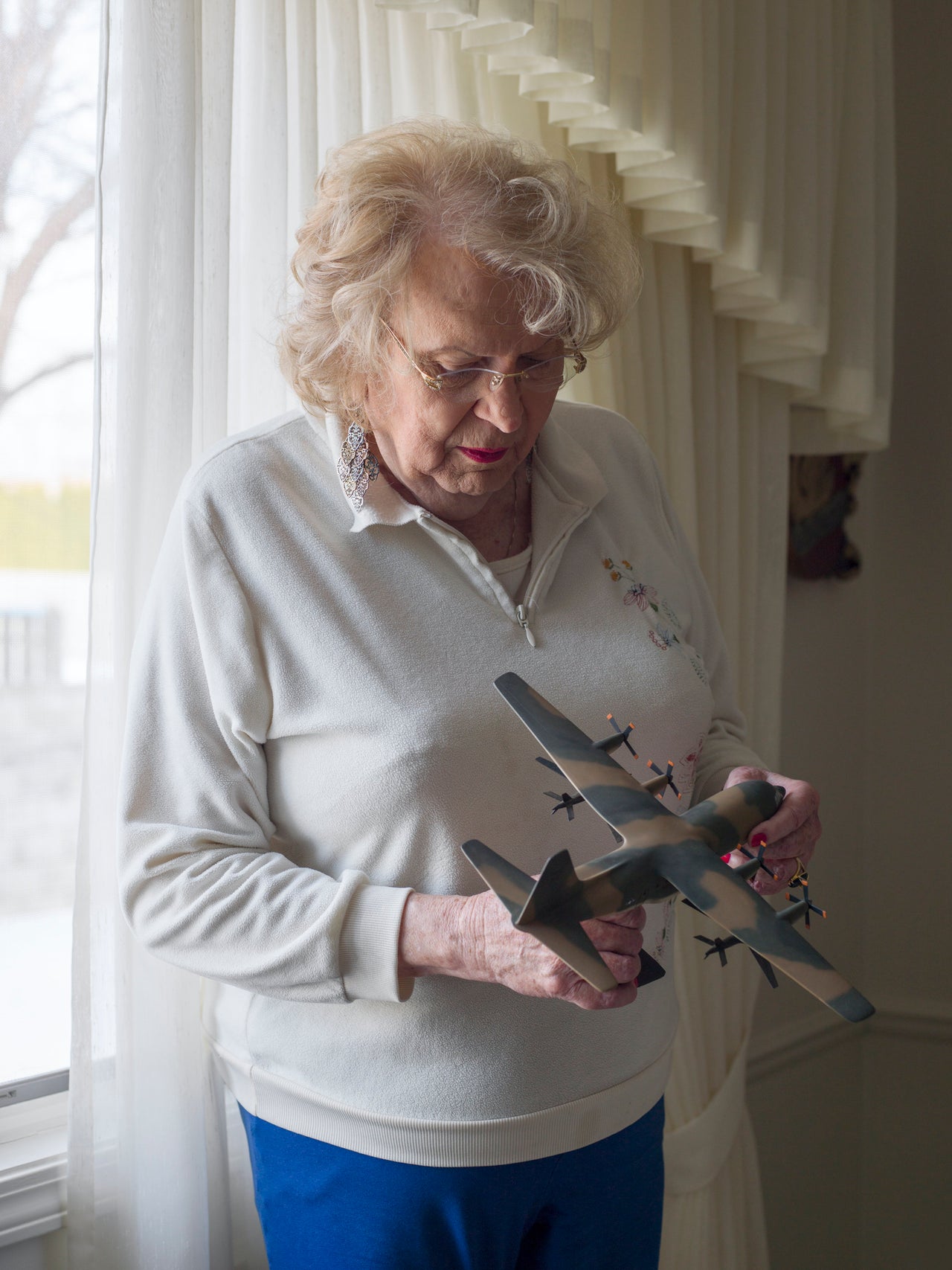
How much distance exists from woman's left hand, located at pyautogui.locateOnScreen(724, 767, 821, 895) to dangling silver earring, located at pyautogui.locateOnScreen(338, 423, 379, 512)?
47cm

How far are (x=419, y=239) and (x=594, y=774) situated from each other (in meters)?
0.54

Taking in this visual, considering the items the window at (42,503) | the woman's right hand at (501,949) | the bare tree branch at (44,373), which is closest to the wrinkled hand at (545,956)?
the woman's right hand at (501,949)

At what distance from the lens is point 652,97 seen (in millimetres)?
1555

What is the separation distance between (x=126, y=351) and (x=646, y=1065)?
3.30 ft

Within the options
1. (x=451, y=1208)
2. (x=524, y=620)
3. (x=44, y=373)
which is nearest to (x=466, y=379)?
(x=524, y=620)

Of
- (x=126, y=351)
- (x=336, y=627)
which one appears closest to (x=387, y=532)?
(x=336, y=627)

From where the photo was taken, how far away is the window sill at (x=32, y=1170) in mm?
→ 1288

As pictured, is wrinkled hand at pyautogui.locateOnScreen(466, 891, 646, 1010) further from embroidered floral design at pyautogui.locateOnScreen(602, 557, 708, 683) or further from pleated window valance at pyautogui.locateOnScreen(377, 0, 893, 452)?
pleated window valance at pyautogui.locateOnScreen(377, 0, 893, 452)

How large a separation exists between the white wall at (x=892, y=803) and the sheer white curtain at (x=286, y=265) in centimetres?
42

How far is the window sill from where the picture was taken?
1288 mm

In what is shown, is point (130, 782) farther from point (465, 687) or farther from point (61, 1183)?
point (61, 1183)

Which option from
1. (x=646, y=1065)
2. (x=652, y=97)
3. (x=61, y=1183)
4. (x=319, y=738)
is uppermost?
(x=652, y=97)

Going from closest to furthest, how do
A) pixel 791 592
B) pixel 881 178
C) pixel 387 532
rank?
pixel 387 532
pixel 881 178
pixel 791 592

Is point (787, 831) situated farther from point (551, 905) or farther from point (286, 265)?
point (286, 265)
